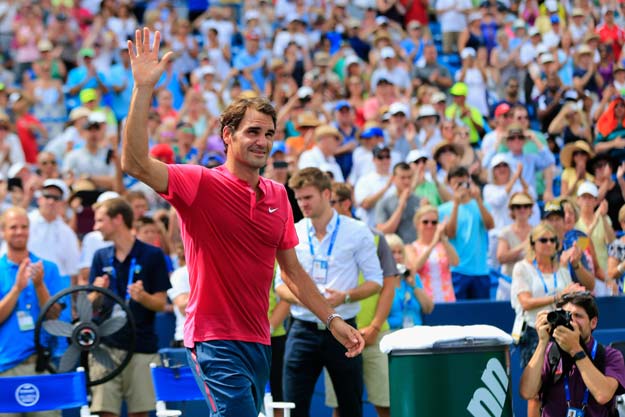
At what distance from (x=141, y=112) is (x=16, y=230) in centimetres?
432

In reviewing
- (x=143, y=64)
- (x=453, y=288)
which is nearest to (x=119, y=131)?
(x=453, y=288)

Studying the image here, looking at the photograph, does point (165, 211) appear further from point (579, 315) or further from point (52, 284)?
point (579, 315)

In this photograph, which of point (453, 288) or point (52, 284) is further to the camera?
point (453, 288)

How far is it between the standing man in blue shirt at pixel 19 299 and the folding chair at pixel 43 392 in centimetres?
65

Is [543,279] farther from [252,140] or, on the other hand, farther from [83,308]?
[252,140]

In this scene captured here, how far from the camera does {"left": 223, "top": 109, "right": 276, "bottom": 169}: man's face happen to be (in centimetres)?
510

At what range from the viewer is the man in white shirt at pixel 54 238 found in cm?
1120

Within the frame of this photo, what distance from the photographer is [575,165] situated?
13.2 m

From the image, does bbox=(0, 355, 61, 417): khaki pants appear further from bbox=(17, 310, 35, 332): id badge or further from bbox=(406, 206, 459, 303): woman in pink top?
bbox=(406, 206, 459, 303): woman in pink top

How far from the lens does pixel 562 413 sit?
684cm

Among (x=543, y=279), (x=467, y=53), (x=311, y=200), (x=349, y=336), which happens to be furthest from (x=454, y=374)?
(x=467, y=53)

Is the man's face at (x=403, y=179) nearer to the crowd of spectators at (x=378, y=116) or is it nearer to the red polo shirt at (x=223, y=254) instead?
the crowd of spectators at (x=378, y=116)

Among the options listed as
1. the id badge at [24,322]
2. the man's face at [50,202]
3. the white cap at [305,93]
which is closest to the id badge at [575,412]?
the id badge at [24,322]

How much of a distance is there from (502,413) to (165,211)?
22.3 ft
